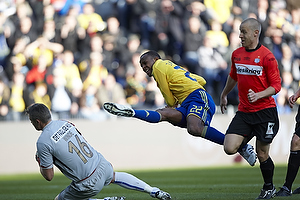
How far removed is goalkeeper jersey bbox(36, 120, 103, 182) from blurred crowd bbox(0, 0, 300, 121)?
8298 mm

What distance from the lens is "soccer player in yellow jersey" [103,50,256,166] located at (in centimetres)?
820

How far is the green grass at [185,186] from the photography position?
8.64 metres

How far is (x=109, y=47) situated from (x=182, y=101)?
297 inches

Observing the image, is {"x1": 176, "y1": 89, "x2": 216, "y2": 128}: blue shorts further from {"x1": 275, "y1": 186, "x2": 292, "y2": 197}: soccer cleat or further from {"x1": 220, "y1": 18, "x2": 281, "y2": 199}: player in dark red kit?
{"x1": 275, "y1": 186, "x2": 292, "y2": 197}: soccer cleat

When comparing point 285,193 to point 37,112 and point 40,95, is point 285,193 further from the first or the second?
point 40,95

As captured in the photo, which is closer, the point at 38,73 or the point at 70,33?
the point at 38,73

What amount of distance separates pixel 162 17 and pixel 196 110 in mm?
8623

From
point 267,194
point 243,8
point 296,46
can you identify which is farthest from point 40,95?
point 267,194

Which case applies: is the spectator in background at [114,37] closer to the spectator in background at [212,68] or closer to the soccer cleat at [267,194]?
the spectator in background at [212,68]

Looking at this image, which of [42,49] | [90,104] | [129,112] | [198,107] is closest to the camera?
[129,112]

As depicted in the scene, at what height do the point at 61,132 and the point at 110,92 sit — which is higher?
the point at 110,92

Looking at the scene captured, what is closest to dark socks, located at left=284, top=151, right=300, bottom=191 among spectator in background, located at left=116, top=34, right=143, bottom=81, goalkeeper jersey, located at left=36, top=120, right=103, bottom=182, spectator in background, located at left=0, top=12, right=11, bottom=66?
goalkeeper jersey, located at left=36, top=120, right=103, bottom=182

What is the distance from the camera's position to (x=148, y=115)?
8023 millimetres

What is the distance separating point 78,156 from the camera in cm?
655
